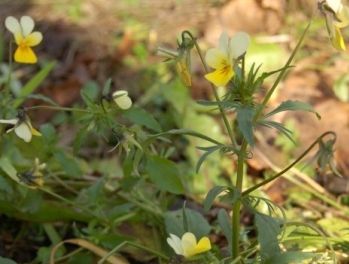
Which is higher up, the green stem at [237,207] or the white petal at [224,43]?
the white petal at [224,43]

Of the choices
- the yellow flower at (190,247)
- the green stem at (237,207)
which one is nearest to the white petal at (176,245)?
the yellow flower at (190,247)

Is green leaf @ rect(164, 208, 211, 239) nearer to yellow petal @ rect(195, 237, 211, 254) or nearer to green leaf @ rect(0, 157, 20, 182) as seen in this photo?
yellow petal @ rect(195, 237, 211, 254)

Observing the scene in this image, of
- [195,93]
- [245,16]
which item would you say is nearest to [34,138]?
[195,93]

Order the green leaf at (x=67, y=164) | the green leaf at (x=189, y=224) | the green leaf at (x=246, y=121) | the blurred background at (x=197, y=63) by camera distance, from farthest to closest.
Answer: the blurred background at (x=197, y=63), the green leaf at (x=67, y=164), the green leaf at (x=189, y=224), the green leaf at (x=246, y=121)

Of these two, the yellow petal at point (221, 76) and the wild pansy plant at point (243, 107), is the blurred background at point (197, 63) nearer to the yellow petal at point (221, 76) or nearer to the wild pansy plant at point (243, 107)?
the wild pansy plant at point (243, 107)

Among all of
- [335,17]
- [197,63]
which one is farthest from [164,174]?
[197,63]

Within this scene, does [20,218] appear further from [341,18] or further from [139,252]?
[341,18]

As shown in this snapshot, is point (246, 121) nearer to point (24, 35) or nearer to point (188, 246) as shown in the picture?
point (188, 246)
